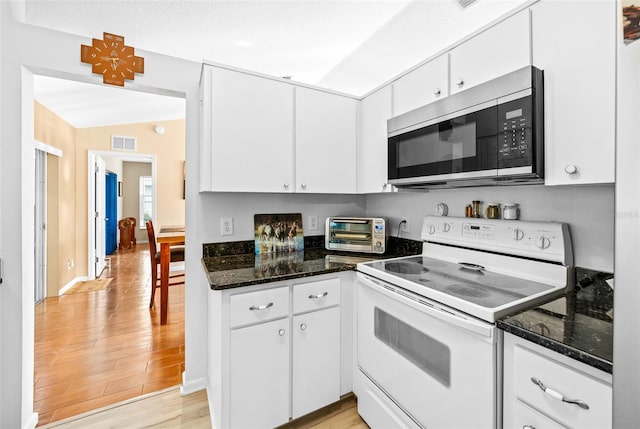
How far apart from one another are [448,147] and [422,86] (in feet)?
1.46

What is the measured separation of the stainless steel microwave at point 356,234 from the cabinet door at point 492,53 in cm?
101

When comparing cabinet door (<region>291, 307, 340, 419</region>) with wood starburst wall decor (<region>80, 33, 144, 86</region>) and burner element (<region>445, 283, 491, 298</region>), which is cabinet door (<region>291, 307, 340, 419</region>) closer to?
burner element (<region>445, 283, 491, 298</region>)

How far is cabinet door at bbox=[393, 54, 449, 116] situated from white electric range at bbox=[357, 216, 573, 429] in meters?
0.73


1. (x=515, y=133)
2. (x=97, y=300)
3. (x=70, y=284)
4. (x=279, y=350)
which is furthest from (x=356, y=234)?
(x=70, y=284)

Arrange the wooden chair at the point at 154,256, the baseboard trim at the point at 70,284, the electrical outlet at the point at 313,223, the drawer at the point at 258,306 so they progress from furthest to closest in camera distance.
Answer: the baseboard trim at the point at 70,284 < the wooden chair at the point at 154,256 < the electrical outlet at the point at 313,223 < the drawer at the point at 258,306

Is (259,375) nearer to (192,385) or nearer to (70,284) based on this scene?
(192,385)

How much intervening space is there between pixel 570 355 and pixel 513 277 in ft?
2.39

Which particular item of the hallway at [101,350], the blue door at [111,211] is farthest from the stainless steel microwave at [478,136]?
the blue door at [111,211]

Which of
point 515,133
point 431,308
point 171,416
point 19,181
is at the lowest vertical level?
point 171,416

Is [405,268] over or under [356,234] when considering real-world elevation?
under

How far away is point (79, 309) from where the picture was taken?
339 cm

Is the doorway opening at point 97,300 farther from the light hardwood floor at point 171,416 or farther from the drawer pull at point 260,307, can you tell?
the drawer pull at point 260,307

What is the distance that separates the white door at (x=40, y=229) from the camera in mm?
3510

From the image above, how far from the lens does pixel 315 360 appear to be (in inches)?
65.7
